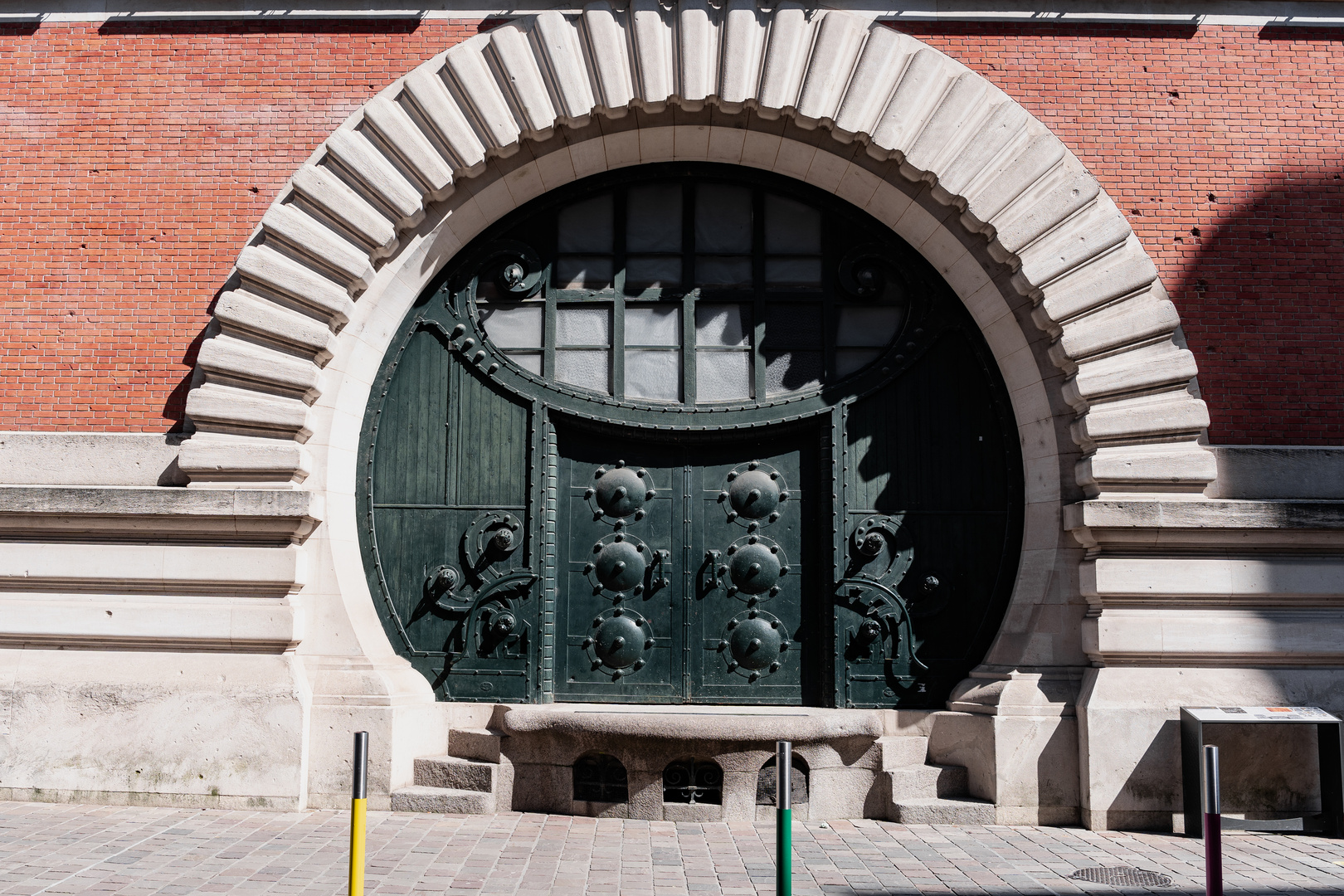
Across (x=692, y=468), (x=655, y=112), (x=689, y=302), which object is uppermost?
(x=655, y=112)

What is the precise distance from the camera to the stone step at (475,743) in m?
8.98

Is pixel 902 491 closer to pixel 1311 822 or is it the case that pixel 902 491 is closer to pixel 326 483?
pixel 1311 822

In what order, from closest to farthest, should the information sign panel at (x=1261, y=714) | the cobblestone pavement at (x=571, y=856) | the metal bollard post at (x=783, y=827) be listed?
the metal bollard post at (x=783, y=827), the cobblestone pavement at (x=571, y=856), the information sign panel at (x=1261, y=714)

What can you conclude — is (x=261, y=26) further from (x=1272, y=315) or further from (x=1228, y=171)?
(x=1272, y=315)

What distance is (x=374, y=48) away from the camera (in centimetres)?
962

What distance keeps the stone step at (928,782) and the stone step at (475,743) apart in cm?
315

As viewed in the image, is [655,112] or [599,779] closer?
[599,779]

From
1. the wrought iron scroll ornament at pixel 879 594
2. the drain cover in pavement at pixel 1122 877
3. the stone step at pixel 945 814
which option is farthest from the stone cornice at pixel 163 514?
the drain cover in pavement at pixel 1122 877

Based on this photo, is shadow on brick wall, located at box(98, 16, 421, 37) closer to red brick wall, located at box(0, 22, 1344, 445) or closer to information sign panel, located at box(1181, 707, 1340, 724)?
red brick wall, located at box(0, 22, 1344, 445)

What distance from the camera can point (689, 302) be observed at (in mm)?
9992

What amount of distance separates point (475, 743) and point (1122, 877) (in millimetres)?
4973

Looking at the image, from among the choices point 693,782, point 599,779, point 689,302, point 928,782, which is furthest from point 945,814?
point 689,302

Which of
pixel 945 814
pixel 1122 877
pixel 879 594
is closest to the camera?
pixel 1122 877

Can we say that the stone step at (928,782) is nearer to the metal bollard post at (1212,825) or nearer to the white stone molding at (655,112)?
the white stone molding at (655,112)
